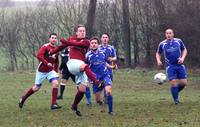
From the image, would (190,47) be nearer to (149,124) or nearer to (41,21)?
(41,21)

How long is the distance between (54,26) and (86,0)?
11.0ft

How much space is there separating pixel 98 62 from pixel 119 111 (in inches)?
53.1

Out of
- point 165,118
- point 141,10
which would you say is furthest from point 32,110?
point 141,10

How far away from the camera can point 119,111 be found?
14.4 meters

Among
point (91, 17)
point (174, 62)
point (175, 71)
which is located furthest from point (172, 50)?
point (91, 17)

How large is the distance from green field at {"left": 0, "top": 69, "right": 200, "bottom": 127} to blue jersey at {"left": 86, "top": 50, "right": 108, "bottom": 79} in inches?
38.4

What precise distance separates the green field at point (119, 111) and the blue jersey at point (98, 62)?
3.20 ft

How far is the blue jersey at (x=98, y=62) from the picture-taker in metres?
14.4

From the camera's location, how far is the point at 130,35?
120 ft

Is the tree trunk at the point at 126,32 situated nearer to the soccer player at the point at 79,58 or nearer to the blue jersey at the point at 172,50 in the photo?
the blue jersey at the point at 172,50

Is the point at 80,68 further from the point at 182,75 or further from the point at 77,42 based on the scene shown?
the point at 182,75

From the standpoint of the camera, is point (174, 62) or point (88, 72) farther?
point (174, 62)

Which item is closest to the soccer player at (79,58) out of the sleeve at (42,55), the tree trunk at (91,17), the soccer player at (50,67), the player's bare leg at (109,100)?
the player's bare leg at (109,100)

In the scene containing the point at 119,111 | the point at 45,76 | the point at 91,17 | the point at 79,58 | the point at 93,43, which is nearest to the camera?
the point at 79,58
